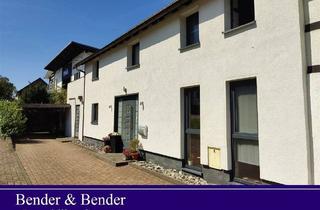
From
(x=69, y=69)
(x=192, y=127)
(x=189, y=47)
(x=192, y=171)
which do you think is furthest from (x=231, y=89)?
(x=69, y=69)

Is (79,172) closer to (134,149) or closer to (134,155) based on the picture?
(134,155)

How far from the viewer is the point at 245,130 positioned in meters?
6.51

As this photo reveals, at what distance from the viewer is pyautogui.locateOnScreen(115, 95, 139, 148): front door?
12047mm

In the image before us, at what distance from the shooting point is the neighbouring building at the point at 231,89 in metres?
5.16

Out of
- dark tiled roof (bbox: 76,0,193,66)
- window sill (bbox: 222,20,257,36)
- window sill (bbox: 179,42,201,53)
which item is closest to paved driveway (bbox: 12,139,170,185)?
window sill (bbox: 179,42,201,53)

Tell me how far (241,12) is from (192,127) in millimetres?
3685

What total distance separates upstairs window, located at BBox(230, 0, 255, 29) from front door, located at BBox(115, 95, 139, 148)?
6.01 metres

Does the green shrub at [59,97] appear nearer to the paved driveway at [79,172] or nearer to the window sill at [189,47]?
the paved driveway at [79,172]

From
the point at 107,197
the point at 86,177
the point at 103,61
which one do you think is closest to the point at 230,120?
the point at 107,197

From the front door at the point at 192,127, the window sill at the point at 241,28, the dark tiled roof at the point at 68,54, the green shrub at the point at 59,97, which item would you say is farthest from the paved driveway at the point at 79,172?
the green shrub at the point at 59,97

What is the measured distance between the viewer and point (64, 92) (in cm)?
2619

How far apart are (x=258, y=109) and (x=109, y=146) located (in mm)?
8570

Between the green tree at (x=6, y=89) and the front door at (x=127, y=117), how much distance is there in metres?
36.0

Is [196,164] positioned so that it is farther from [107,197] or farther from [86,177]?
[107,197]
